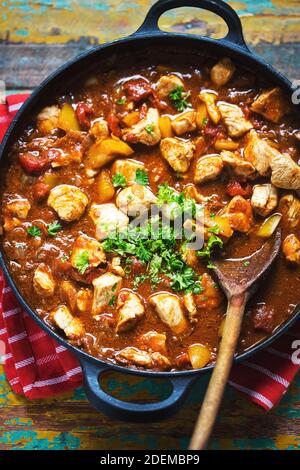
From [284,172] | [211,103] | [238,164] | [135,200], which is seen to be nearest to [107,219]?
[135,200]

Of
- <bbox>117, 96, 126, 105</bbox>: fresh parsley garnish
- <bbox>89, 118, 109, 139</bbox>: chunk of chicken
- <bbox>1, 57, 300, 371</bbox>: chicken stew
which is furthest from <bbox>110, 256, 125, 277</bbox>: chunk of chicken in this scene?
<bbox>117, 96, 126, 105</bbox>: fresh parsley garnish

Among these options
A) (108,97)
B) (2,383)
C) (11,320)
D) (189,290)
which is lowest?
(2,383)

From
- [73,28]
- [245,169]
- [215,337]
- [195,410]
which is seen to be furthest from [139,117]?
[195,410]

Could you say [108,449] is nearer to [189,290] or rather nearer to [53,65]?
[189,290]

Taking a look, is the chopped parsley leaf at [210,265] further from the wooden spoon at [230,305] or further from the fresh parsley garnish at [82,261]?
the fresh parsley garnish at [82,261]

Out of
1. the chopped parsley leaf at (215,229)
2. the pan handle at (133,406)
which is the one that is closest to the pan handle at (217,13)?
the chopped parsley leaf at (215,229)

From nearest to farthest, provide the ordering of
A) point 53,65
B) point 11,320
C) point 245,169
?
point 245,169
point 11,320
point 53,65
